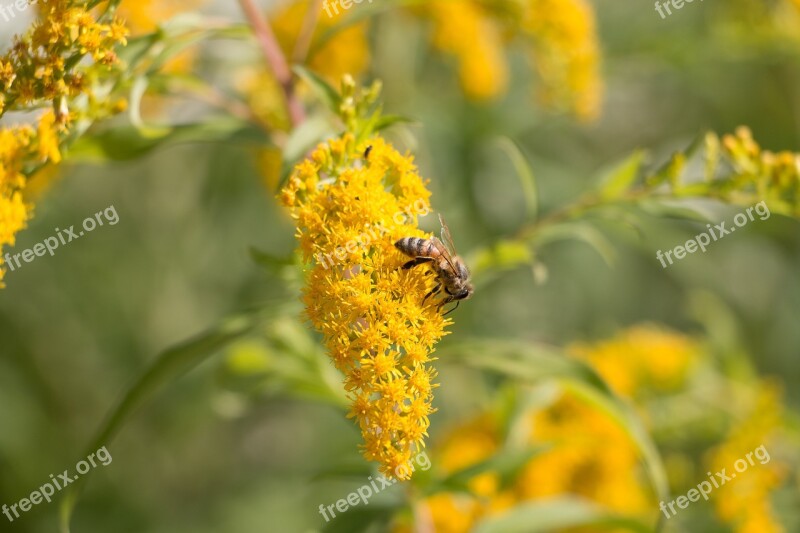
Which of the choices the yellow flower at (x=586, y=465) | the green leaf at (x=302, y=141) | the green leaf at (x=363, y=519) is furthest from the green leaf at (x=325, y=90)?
the yellow flower at (x=586, y=465)

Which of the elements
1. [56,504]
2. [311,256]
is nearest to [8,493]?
[56,504]

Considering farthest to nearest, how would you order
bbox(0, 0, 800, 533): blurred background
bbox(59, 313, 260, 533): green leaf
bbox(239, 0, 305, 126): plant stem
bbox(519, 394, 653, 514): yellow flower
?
bbox(0, 0, 800, 533): blurred background < bbox(519, 394, 653, 514): yellow flower < bbox(239, 0, 305, 126): plant stem < bbox(59, 313, 260, 533): green leaf

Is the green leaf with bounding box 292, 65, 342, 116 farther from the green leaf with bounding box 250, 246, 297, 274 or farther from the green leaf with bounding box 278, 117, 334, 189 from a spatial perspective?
the green leaf with bounding box 250, 246, 297, 274

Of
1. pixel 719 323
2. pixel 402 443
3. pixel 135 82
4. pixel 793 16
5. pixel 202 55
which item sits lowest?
pixel 719 323

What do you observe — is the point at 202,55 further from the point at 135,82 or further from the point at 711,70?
the point at 711,70

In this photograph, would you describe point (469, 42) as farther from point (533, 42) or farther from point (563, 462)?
point (563, 462)

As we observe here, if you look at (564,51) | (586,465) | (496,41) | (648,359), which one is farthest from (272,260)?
(496,41)

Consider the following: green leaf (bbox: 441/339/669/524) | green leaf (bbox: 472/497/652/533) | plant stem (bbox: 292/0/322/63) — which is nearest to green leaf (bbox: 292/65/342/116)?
plant stem (bbox: 292/0/322/63)
